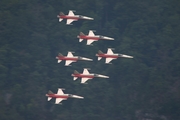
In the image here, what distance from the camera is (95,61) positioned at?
118 m

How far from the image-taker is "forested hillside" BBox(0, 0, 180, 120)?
11025 cm

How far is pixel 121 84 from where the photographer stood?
115875 mm

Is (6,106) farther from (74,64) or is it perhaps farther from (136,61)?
(136,61)

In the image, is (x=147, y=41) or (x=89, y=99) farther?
(x=147, y=41)

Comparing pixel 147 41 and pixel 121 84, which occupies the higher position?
pixel 147 41

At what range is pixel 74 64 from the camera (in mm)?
116312

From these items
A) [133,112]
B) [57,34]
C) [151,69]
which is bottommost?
[133,112]

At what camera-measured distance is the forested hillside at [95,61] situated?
11025cm

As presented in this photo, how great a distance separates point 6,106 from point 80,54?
16830 mm

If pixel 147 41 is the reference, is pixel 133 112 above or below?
below

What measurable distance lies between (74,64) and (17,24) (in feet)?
39.6

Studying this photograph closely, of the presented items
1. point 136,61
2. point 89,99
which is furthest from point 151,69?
point 89,99

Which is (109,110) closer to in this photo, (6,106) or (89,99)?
(89,99)

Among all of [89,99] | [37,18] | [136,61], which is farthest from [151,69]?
Result: [37,18]
